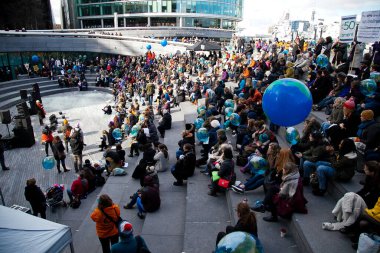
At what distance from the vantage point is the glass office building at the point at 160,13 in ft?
209

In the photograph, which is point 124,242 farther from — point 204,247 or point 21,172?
point 21,172

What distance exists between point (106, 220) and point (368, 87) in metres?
6.68

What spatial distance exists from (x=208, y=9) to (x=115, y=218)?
6784 cm

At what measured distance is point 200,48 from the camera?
20359mm

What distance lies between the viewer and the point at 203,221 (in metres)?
6.07

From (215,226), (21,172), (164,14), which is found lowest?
(21,172)

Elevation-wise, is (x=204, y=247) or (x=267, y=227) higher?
(x=267, y=227)

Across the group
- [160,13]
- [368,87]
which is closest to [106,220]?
[368,87]

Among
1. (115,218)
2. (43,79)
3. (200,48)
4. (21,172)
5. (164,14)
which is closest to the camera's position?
(115,218)

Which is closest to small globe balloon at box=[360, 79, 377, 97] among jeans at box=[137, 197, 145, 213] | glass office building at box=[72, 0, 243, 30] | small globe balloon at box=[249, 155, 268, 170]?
small globe balloon at box=[249, 155, 268, 170]

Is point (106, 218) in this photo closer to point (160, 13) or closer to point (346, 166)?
point (346, 166)

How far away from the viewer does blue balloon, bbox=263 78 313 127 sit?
5566 millimetres

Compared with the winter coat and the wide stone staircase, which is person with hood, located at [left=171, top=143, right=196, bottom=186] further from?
the winter coat

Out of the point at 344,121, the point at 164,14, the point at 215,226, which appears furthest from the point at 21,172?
the point at 164,14
